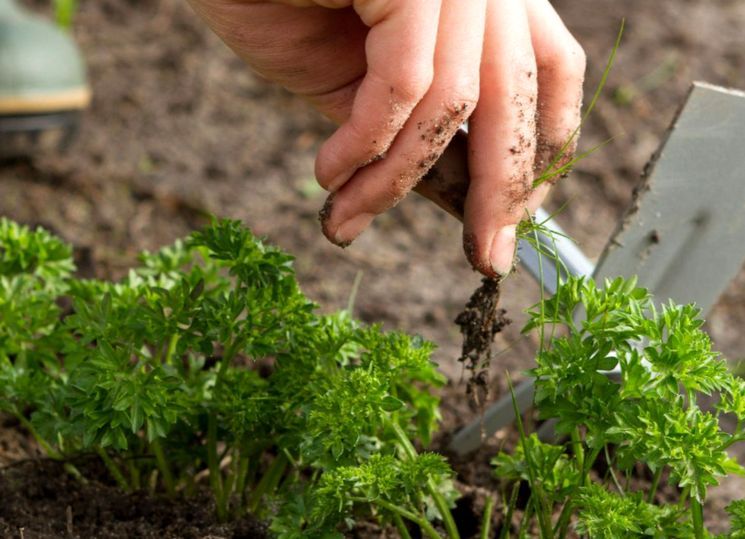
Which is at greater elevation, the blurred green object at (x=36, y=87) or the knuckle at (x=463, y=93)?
the knuckle at (x=463, y=93)

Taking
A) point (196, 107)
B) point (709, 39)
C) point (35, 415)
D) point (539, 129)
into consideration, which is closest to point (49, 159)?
point (196, 107)

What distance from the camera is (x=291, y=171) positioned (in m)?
3.85

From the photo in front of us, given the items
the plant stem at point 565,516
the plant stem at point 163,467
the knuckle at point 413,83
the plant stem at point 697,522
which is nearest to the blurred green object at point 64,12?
the plant stem at point 163,467

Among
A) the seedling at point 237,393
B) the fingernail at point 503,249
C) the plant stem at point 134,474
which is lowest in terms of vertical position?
the plant stem at point 134,474

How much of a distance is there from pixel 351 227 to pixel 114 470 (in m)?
0.69

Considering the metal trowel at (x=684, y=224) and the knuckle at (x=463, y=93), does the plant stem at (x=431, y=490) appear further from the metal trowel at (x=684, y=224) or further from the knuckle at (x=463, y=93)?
the knuckle at (x=463, y=93)

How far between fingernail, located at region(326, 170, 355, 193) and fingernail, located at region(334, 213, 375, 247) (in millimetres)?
52

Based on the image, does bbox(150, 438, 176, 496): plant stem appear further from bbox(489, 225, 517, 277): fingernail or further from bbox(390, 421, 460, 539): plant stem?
bbox(489, 225, 517, 277): fingernail

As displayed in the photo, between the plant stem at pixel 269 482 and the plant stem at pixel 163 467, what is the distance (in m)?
0.15

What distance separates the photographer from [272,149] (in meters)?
3.97

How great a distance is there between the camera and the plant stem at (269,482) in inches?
74.4

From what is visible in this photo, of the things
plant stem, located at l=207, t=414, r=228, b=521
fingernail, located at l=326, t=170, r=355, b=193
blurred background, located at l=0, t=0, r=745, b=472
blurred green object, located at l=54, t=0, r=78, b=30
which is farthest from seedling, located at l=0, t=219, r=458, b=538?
blurred green object, located at l=54, t=0, r=78, b=30

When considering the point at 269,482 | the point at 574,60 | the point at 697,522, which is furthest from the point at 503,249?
the point at 269,482

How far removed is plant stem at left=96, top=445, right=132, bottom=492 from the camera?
1861 millimetres
